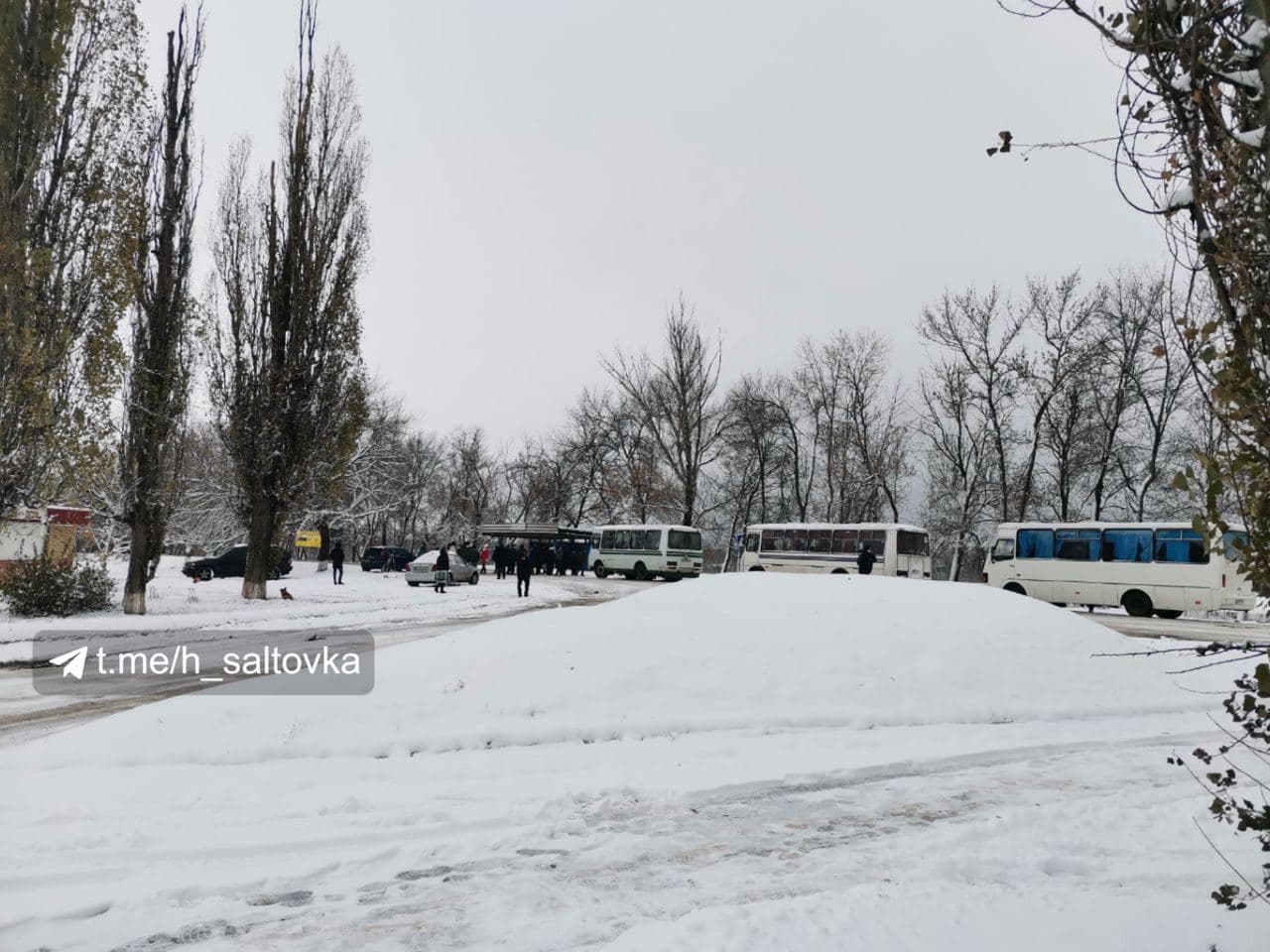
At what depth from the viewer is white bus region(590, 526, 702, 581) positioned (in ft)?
134

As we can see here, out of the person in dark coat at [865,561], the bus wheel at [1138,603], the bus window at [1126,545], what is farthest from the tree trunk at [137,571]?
the bus wheel at [1138,603]

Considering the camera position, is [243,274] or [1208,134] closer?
[1208,134]

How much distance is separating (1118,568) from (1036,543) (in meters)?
2.61

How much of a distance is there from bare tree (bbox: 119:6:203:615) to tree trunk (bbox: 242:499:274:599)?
10.7 feet

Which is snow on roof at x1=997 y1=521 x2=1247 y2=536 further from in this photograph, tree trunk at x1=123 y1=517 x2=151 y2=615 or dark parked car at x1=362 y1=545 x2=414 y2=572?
dark parked car at x1=362 y1=545 x2=414 y2=572

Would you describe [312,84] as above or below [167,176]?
above

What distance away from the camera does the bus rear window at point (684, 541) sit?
4081 centimetres

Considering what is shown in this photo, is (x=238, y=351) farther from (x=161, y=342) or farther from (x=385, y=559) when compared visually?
(x=385, y=559)

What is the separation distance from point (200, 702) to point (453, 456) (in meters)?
71.8

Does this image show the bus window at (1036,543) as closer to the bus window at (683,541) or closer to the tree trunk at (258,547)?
the bus window at (683,541)

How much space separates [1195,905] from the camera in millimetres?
4094

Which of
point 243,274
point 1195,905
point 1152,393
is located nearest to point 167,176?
point 243,274

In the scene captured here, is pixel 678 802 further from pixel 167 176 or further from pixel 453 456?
pixel 453 456

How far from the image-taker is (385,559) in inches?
1841
